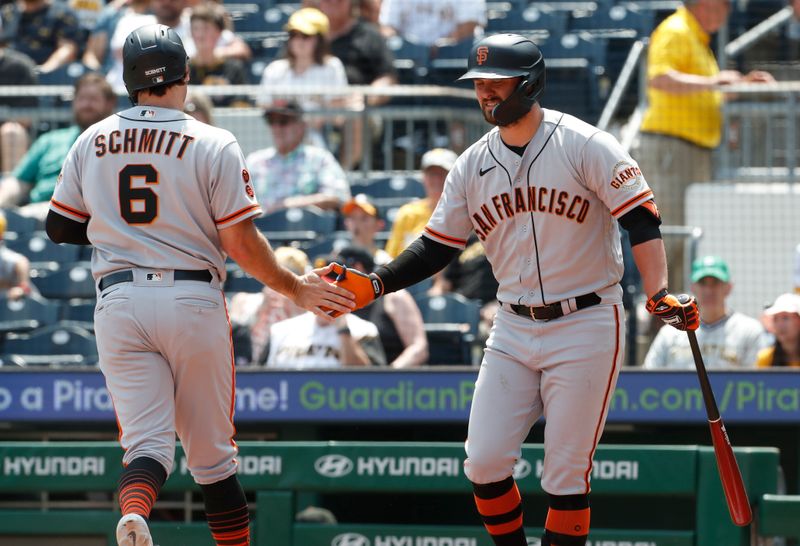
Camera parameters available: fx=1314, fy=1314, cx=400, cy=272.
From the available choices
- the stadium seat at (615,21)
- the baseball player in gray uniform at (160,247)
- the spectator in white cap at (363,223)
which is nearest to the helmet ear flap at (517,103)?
the baseball player in gray uniform at (160,247)

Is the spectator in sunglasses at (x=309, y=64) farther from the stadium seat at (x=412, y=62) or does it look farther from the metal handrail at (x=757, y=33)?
the metal handrail at (x=757, y=33)

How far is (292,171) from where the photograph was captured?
8.29 metres

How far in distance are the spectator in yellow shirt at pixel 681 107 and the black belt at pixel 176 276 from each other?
428cm

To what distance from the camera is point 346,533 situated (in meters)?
5.48

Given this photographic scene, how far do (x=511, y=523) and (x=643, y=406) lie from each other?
1.71 meters

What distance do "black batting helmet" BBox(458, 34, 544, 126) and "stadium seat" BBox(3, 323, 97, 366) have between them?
358 centimetres

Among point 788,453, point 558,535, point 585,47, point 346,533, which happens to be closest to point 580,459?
point 558,535

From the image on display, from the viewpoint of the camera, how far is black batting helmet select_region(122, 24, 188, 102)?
4.23 m

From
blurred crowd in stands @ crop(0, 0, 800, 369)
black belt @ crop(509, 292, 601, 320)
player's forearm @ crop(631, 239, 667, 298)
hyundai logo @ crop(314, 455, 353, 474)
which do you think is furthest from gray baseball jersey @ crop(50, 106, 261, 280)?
blurred crowd in stands @ crop(0, 0, 800, 369)

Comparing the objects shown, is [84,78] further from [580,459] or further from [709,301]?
[580,459]

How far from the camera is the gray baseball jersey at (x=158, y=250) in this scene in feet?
13.8

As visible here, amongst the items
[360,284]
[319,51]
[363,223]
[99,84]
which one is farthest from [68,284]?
[360,284]

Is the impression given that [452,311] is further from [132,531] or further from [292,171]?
[132,531]

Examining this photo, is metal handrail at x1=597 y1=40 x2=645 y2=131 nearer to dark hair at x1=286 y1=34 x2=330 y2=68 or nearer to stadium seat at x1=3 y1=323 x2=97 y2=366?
dark hair at x1=286 y1=34 x2=330 y2=68
